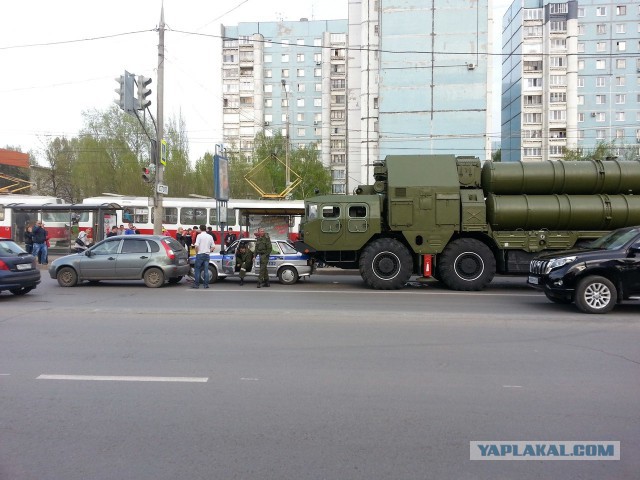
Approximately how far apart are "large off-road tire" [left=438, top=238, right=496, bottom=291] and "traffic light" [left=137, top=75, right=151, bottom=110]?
11.0 m

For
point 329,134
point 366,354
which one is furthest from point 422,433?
point 329,134

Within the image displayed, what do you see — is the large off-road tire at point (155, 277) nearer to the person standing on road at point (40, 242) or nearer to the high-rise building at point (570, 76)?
the person standing on road at point (40, 242)

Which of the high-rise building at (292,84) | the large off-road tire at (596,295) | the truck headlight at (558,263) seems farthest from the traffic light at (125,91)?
the high-rise building at (292,84)

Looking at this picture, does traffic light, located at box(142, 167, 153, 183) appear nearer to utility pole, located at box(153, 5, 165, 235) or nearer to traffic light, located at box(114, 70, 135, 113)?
utility pole, located at box(153, 5, 165, 235)

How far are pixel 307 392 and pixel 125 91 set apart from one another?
15.1 meters

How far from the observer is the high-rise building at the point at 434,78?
40.7 metres

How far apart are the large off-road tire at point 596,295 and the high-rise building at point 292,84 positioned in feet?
209

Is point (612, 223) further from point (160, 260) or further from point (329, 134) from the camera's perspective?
point (329, 134)

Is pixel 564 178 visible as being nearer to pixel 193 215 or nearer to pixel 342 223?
pixel 342 223

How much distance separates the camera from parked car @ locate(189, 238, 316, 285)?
54.2ft

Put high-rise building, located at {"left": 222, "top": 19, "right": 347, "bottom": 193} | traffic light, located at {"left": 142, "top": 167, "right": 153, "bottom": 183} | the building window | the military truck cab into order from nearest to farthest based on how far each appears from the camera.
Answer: the military truck cab
traffic light, located at {"left": 142, "top": 167, "right": 153, "bottom": 183}
the building window
high-rise building, located at {"left": 222, "top": 19, "right": 347, "bottom": 193}

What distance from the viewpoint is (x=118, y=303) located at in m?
12.1

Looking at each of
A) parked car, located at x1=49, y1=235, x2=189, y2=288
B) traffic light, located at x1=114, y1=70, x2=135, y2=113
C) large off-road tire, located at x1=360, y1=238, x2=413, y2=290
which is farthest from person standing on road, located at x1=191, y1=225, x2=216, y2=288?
traffic light, located at x1=114, y1=70, x2=135, y2=113

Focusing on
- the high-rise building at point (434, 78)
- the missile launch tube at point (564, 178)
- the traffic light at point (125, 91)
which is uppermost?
the high-rise building at point (434, 78)
